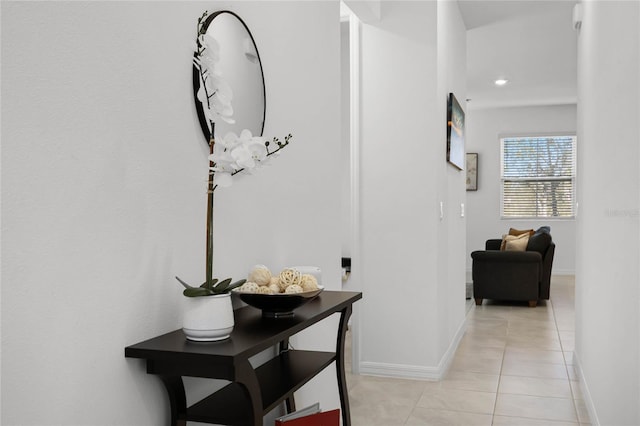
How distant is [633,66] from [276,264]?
4.45ft

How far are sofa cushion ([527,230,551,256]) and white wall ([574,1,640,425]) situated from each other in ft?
10.7

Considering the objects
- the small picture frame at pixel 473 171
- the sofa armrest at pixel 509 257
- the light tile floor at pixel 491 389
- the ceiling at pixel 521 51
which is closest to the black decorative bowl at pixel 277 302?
the light tile floor at pixel 491 389

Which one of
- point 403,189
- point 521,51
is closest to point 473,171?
point 521,51

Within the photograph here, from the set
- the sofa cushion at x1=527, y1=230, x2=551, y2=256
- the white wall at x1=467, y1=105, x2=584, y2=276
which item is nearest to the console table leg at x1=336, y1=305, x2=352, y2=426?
the sofa cushion at x1=527, y1=230, x2=551, y2=256

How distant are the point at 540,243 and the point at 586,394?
148 inches

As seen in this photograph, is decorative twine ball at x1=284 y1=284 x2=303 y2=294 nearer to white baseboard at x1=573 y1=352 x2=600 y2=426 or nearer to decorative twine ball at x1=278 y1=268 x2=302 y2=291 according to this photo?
decorative twine ball at x1=278 y1=268 x2=302 y2=291

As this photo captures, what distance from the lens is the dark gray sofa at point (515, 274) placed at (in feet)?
21.5

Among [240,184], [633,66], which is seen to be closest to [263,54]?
[240,184]

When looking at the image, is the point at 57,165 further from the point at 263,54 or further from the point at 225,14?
the point at 263,54

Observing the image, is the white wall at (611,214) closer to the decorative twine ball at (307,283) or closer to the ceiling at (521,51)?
the decorative twine ball at (307,283)

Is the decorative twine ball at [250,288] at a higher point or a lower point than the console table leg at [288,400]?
higher

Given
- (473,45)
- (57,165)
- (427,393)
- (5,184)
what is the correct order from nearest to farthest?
(5,184), (57,165), (427,393), (473,45)

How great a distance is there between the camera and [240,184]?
1779mm

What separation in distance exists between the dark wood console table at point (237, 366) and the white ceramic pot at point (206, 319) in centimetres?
2
